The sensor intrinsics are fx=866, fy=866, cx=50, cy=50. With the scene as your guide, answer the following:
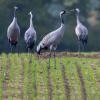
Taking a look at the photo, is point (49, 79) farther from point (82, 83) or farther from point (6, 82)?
point (6, 82)

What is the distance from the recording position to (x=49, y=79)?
23609mm

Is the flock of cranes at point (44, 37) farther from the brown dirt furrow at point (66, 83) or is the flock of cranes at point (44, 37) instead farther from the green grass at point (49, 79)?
the brown dirt furrow at point (66, 83)

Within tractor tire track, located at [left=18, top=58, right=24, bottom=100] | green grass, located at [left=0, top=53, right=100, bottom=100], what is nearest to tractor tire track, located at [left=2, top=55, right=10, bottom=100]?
green grass, located at [left=0, top=53, right=100, bottom=100]

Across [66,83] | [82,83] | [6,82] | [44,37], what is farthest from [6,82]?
[44,37]

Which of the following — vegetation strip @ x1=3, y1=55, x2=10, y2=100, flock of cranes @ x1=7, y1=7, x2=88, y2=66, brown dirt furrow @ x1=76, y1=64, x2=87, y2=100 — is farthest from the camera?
flock of cranes @ x1=7, y1=7, x2=88, y2=66

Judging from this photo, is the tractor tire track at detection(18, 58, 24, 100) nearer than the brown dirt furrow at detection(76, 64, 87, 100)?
Yes

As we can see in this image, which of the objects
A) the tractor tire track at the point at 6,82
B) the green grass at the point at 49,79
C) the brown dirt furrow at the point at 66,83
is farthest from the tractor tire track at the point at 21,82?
the brown dirt furrow at the point at 66,83

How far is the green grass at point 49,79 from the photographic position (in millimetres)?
21906

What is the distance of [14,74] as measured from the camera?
24062 mm

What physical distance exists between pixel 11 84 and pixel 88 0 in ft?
132

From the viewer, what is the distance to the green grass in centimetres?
2191

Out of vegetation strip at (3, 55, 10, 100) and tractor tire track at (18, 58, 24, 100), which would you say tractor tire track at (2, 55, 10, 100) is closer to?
vegetation strip at (3, 55, 10, 100)

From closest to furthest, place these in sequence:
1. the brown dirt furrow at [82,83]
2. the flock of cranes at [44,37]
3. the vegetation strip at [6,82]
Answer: the vegetation strip at [6,82] < the brown dirt furrow at [82,83] < the flock of cranes at [44,37]

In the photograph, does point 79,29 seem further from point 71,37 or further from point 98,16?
point 98,16
